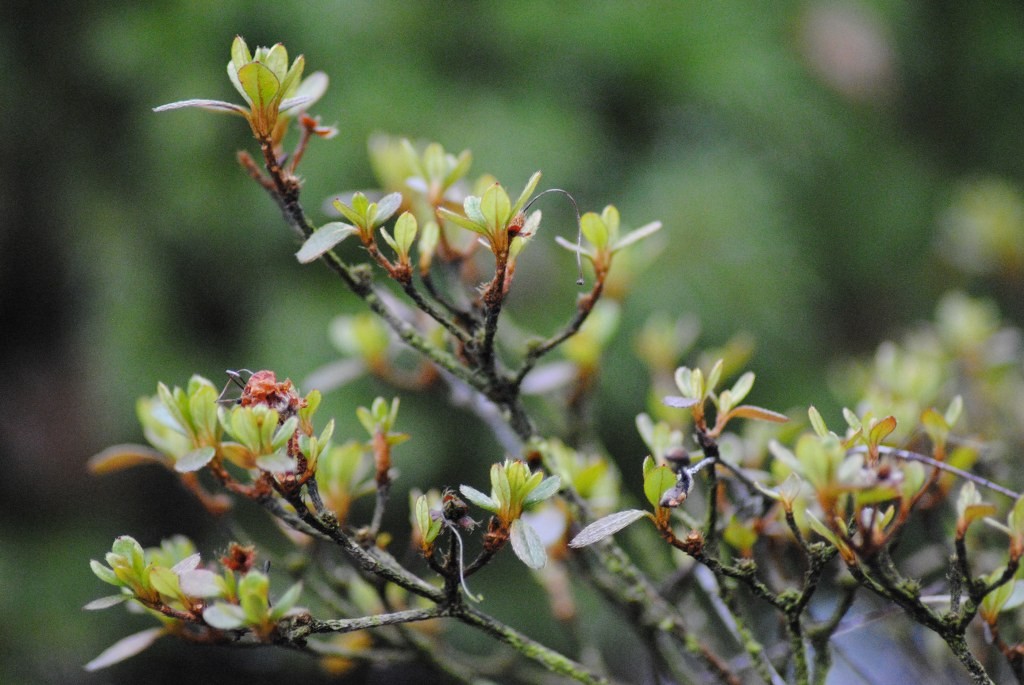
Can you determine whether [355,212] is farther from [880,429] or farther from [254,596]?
[880,429]

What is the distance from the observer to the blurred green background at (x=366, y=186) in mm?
1810

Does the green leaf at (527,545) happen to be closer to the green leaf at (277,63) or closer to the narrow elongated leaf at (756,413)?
the narrow elongated leaf at (756,413)

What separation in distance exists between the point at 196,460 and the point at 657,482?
0.29m

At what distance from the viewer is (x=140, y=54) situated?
184cm

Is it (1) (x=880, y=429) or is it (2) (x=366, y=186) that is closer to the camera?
(1) (x=880, y=429)

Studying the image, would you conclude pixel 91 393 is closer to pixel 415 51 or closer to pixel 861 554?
pixel 415 51

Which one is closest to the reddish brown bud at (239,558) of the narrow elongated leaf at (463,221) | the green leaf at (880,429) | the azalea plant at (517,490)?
the azalea plant at (517,490)

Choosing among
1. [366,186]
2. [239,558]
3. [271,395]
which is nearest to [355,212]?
[271,395]

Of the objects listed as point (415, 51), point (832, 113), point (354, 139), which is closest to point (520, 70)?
point (415, 51)

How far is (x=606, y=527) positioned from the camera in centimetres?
47

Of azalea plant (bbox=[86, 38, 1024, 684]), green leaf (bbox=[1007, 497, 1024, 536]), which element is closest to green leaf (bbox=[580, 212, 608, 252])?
azalea plant (bbox=[86, 38, 1024, 684])

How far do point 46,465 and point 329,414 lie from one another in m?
0.87

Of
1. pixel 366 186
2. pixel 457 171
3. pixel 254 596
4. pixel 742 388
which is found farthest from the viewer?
pixel 366 186

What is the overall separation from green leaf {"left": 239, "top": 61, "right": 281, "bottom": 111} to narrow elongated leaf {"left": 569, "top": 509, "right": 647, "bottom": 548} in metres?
0.34
